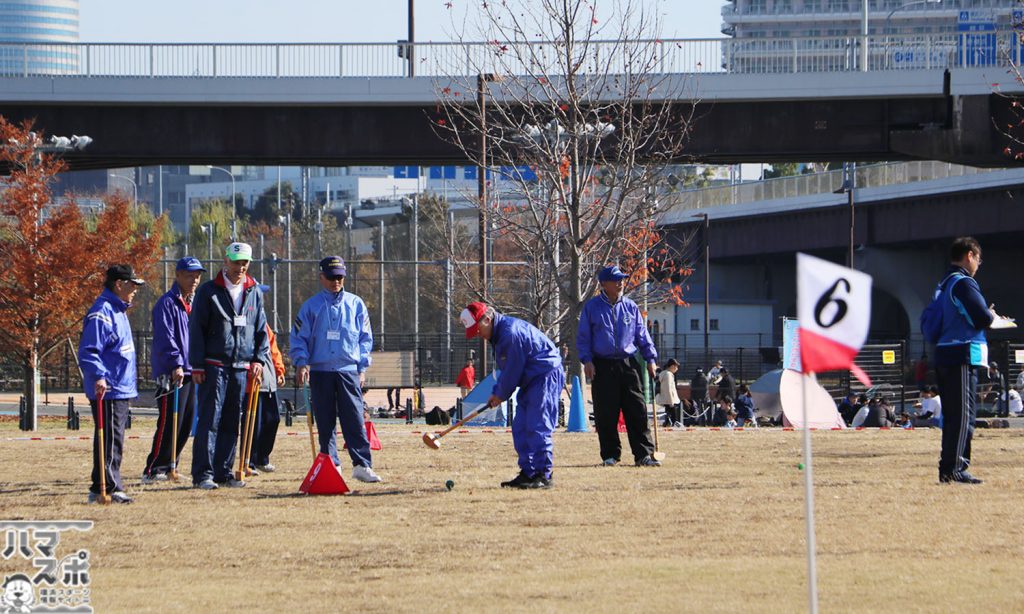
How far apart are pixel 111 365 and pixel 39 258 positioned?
19.0 m

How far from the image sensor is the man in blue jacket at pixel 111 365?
11141 mm

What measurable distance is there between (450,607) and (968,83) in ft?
92.9

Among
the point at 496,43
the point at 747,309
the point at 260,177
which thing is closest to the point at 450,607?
the point at 496,43

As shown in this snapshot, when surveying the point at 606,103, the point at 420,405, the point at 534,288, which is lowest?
the point at 420,405

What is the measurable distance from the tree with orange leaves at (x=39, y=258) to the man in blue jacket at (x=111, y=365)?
57.8 feet

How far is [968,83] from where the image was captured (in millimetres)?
32625

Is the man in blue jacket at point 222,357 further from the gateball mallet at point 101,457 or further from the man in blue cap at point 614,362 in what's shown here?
the man in blue cap at point 614,362

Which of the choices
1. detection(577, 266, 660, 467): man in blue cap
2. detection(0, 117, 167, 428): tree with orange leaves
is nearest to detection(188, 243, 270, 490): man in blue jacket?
detection(577, 266, 660, 467): man in blue cap

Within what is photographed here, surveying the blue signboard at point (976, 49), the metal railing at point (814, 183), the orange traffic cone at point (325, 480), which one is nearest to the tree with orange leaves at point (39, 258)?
Result: the orange traffic cone at point (325, 480)

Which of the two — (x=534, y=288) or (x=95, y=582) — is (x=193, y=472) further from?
(x=534, y=288)

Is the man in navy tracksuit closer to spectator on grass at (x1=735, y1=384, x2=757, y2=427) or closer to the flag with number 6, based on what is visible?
the flag with number 6

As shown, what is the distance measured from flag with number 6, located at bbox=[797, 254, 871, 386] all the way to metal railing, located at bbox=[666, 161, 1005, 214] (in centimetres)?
4680

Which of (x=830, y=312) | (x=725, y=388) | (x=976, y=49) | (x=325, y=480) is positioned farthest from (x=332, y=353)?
(x=976, y=49)

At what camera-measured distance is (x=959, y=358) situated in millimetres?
11820
